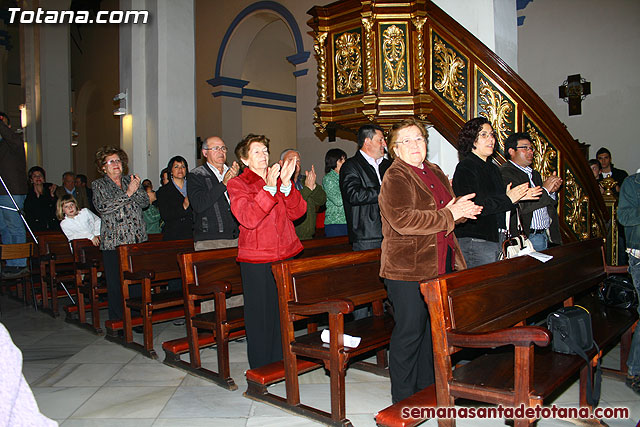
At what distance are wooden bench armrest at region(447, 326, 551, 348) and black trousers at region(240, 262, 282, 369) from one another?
4.79ft

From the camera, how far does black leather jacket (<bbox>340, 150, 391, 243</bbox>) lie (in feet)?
11.9

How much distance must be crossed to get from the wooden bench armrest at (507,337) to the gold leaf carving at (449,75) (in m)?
2.63

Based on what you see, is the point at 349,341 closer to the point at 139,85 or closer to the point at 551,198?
the point at 551,198

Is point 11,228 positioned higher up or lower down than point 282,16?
lower down

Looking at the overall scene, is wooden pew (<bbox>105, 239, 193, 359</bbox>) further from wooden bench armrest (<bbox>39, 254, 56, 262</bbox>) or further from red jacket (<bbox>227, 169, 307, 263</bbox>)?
wooden bench armrest (<bbox>39, 254, 56, 262</bbox>)

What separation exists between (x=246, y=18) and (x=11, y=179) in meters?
6.51

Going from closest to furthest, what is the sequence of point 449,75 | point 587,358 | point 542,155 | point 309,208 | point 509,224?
point 587,358
point 509,224
point 449,75
point 542,155
point 309,208

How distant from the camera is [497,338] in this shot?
2.08m

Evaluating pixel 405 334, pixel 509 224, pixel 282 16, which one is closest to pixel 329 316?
pixel 405 334

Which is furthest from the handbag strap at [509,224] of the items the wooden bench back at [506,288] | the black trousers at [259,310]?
the black trousers at [259,310]

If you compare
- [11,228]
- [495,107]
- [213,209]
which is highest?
[495,107]

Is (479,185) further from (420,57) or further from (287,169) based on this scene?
(420,57)

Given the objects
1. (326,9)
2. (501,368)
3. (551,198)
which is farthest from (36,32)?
(501,368)

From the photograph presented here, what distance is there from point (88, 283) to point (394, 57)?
→ 368cm
